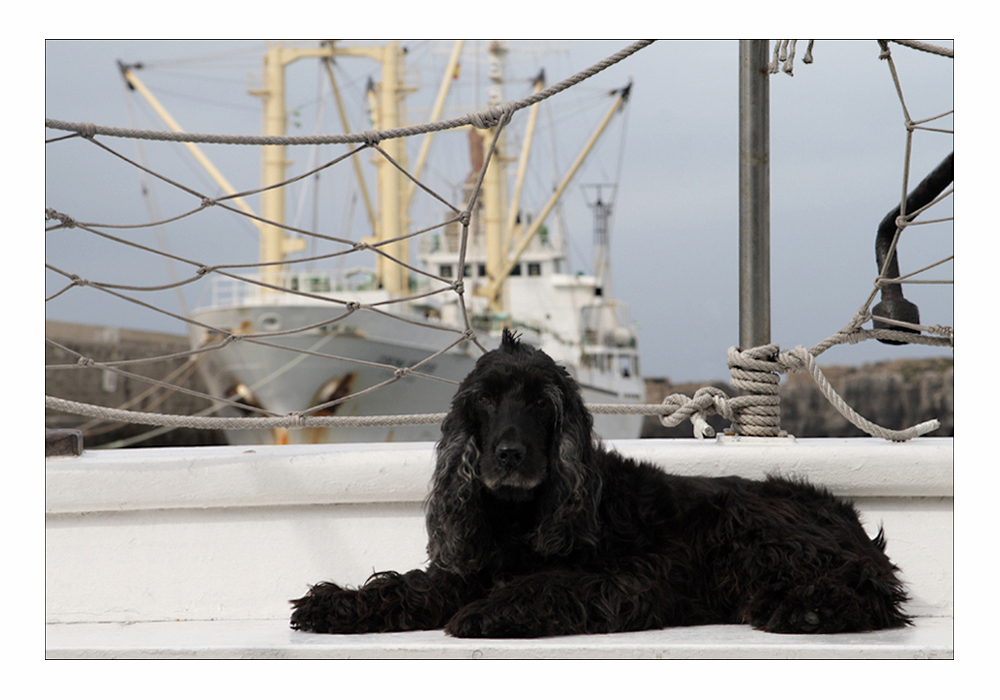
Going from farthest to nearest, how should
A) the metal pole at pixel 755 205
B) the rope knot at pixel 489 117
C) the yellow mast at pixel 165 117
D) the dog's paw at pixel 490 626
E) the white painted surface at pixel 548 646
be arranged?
the yellow mast at pixel 165 117
the metal pole at pixel 755 205
the rope knot at pixel 489 117
the dog's paw at pixel 490 626
the white painted surface at pixel 548 646

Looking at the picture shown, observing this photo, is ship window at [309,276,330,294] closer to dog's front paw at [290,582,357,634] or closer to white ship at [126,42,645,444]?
white ship at [126,42,645,444]

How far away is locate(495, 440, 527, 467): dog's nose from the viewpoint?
177 cm

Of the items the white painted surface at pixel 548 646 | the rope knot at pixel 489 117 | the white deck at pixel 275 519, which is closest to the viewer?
the white painted surface at pixel 548 646

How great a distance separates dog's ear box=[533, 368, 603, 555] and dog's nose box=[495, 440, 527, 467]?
0.13 metres

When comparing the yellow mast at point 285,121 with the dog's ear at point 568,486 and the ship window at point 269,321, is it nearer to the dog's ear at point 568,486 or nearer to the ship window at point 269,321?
the ship window at point 269,321

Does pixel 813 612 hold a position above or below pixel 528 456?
below

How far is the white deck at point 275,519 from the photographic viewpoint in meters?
2.44

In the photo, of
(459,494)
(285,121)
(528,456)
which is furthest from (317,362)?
(528,456)

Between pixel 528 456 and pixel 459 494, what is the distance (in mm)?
211

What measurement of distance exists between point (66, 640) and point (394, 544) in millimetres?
868

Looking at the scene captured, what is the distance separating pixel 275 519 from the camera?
2512 millimetres

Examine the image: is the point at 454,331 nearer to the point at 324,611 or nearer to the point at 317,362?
the point at 324,611

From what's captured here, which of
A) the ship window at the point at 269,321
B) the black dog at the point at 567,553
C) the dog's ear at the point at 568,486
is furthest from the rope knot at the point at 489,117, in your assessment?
the ship window at the point at 269,321

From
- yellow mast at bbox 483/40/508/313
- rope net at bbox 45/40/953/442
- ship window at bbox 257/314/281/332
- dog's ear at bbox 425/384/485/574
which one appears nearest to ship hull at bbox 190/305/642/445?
ship window at bbox 257/314/281/332
